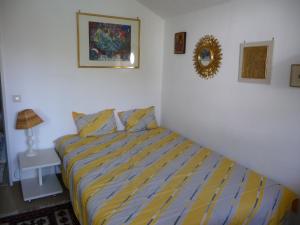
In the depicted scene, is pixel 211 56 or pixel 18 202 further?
pixel 211 56

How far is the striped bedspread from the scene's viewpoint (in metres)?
1.74

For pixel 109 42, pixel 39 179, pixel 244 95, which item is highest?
pixel 109 42

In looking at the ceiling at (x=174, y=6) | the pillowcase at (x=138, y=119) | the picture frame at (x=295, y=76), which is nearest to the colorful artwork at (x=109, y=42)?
the ceiling at (x=174, y=6)

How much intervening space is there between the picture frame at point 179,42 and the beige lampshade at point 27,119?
188cm

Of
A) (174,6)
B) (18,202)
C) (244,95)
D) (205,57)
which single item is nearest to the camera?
(244,95)

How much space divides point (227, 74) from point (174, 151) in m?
0.99

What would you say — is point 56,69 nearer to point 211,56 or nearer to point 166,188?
point 211,56

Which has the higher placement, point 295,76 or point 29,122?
point 295,76

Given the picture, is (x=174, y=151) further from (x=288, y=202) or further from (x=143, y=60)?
(x=143, y=60)

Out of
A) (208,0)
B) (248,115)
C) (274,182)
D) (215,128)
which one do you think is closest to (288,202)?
(274,182)

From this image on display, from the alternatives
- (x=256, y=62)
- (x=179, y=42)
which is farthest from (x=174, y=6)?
(x=256, y=62)

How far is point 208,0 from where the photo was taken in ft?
9.09

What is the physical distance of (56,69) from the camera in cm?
311

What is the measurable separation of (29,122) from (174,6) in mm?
2174
